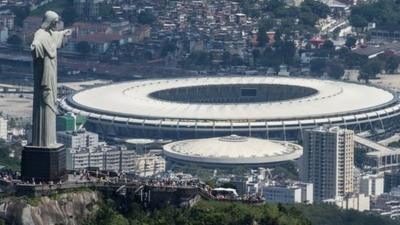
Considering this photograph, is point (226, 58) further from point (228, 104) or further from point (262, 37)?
point (228, 104)

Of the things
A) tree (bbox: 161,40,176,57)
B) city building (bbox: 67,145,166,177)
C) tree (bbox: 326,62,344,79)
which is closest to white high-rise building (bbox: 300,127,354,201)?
city building (bbox: 67,145,166,177)

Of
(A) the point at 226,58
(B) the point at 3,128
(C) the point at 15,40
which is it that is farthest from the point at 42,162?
(C) the point at 15,40

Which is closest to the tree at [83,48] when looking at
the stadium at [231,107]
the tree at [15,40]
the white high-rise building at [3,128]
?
the tree at [15,40]

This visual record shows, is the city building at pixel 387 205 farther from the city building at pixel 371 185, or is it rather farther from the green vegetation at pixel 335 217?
the green vegetation at pixel 335 217

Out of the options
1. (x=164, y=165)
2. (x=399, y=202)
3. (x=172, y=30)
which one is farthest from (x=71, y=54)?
(x=399, y=202)

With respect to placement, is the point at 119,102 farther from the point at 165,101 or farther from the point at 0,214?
the point at 0,214
